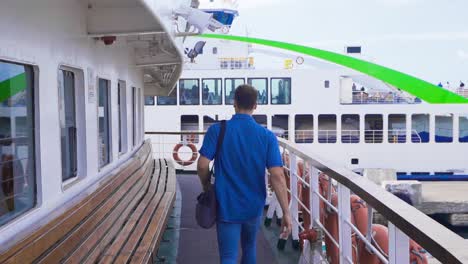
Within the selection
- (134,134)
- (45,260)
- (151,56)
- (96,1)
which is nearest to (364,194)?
(45,260)

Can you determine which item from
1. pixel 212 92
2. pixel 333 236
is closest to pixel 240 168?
pixel 333 236

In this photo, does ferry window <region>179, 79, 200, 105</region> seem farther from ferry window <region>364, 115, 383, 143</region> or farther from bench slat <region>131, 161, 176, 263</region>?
bench slat <region>131, 161, 176, 263</region>

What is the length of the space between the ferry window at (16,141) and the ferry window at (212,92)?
15023 millimetres

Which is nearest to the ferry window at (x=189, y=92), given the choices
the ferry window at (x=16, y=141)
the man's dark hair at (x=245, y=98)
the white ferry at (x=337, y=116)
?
the white ferry at (x=337, y=116)

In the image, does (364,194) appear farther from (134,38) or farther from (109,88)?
(134,38)

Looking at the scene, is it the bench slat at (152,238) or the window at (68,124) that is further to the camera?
the window at (68,124)

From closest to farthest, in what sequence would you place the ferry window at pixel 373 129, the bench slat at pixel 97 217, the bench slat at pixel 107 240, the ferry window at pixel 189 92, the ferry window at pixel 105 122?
1. the bench slat at pixel 97 217
2. the bench slat at pixel 107 240
3. the ferry window at pixel 105 122
4. the ferry window at pixel 373 129
5. the ferry window at pixel 189 92

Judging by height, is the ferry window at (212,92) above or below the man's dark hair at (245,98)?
above

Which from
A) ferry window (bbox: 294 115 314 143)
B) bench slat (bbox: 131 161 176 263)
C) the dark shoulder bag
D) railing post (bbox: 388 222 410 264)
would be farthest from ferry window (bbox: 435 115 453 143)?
railing post (bbox: 388 222 410 264)

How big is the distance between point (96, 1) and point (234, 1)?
1510cm

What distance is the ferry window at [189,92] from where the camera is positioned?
17.6m

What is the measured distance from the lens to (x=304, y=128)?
17766mm

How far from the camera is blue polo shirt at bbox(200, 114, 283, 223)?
279 cm

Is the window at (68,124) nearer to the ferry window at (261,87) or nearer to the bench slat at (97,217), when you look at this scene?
the bench slat at (97,217)
